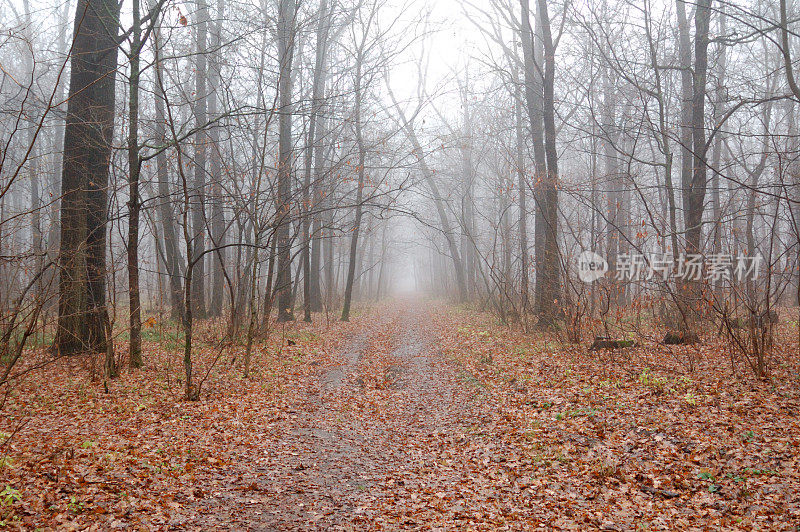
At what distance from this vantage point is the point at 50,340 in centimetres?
940

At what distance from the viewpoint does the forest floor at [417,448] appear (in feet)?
13.2

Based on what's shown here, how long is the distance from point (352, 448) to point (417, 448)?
0.77 metres

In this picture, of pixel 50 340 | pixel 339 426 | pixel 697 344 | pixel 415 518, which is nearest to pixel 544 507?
pixel 415 518

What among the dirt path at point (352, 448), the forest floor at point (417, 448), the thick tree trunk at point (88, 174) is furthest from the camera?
the thick tree trunk at point (88, 174)

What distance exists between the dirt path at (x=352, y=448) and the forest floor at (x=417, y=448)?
0.03m

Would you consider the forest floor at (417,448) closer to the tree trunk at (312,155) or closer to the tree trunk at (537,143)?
the tree trunk at (537,143)

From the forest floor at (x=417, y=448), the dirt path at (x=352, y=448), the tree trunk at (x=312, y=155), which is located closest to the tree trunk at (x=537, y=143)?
the dirt path at (x=352, y=448)

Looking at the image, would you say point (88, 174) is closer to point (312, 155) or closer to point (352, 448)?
point (352, 448)

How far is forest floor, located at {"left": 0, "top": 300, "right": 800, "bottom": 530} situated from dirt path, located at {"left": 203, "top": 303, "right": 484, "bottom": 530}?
0.03 metres

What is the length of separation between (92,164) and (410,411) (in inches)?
263

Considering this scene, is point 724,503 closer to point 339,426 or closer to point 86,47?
point 339,426

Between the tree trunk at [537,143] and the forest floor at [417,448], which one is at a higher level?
the tree trunk at [537,143]

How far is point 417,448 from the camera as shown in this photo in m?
5.88

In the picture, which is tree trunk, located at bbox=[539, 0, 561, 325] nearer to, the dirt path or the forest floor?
the forest floor
